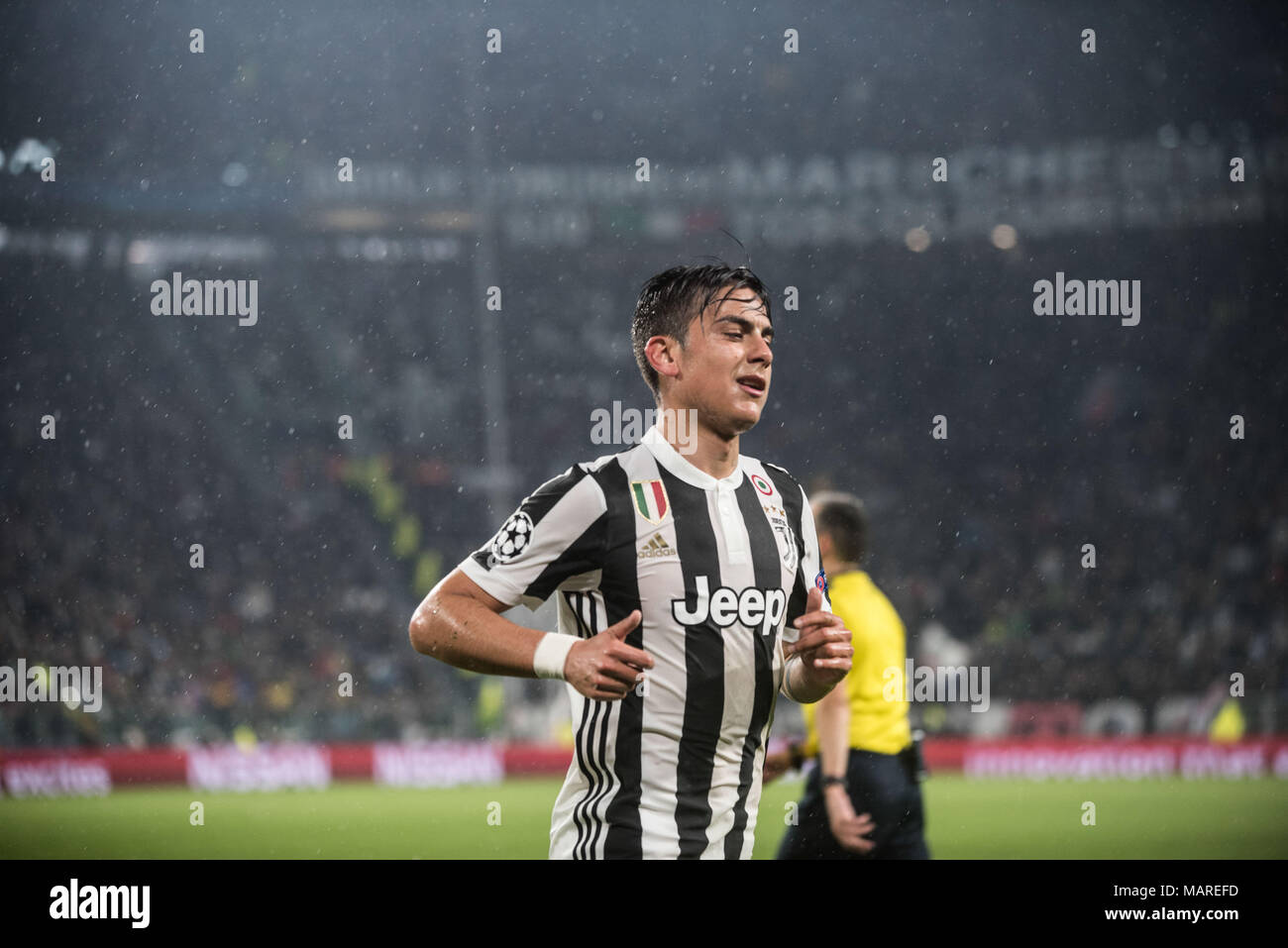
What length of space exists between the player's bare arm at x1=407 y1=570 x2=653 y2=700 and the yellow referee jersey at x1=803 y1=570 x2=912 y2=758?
66.9 inches

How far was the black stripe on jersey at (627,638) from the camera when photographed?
2.29 metres

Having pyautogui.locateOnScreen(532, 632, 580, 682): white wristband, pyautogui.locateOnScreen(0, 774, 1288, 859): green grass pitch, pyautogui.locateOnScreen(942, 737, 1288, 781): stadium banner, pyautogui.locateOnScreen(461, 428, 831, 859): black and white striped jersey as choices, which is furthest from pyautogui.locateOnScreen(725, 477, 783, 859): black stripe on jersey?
pyautogui.locateOnScreen(942, 737, 1288, 781): stadium banner

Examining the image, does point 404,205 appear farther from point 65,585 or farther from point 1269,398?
point 1269,398

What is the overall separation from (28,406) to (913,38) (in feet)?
48.6

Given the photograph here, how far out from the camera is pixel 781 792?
31.6 ft

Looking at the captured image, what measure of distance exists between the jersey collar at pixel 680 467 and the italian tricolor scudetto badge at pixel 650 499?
0.19 ft

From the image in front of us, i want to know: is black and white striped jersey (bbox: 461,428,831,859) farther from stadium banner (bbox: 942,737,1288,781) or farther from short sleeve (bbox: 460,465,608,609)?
stadium banner (bbox: 942,737,1288,781)

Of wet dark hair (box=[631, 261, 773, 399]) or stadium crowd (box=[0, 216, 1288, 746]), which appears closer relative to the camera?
wet dark hair (box=[631, 261, 773, 399])

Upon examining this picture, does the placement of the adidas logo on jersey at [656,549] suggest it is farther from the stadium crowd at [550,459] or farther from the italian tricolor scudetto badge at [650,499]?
the stadium crowd at [550,459]

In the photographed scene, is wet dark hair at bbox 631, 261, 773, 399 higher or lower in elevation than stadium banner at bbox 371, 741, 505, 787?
higher

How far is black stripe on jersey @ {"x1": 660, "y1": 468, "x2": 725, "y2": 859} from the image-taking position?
2.30 meters

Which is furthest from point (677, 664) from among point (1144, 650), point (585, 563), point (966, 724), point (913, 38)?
point (913, 38)

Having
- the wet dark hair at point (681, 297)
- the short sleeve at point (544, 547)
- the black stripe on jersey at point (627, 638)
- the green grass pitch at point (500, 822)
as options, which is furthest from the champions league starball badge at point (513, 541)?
the green grass pitch at point (500, 822)

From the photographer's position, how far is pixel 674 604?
2330 millimetres
